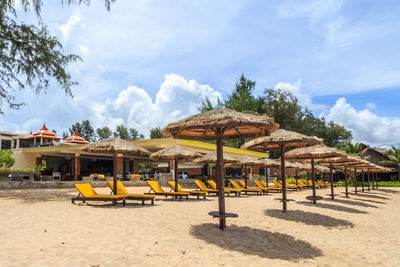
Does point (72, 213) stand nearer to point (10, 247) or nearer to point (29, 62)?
point (10, 247)

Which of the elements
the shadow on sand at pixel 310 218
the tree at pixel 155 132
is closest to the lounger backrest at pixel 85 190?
the shadow on sand at pixel 310 218

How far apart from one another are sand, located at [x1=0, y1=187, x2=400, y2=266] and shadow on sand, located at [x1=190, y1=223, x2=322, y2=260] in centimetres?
2

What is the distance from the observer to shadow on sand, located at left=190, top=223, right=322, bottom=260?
18.7 ft

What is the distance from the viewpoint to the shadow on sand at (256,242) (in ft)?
18.7

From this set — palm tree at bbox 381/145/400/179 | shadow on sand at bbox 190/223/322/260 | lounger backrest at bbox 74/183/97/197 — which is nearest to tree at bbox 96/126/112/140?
palm tree at bbox 381/145/400/179

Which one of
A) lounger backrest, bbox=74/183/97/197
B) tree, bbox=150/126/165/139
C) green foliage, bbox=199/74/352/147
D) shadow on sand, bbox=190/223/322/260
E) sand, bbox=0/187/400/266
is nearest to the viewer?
sand, bbox=0/187/400/266

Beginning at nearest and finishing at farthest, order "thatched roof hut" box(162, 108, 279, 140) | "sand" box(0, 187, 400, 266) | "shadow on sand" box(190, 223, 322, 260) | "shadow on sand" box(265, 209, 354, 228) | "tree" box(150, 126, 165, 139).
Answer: "sand" box(0, 187, 400, 266)
"shadow on sand" box(190, 223, 322, 260)
"thatched roof hut" box(162, 108, 279, 140)
"shadow on sand" box(265, 209, 354, 228)
"tree" box(150, 126, 165, 139)

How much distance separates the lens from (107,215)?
25.7 feet

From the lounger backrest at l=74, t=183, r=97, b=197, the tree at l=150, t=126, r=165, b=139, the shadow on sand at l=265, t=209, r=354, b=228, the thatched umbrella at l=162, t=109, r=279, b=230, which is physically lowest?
the shadow on sand at l=265, t=209, r=354, b=228

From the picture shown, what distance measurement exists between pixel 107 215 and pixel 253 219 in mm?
3891

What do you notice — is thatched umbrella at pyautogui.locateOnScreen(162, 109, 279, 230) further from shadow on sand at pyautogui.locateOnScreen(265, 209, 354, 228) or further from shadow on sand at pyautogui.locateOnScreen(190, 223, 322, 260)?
shadow on sand at pyautogui.locateOnScreen(265, 209, 354, 228)

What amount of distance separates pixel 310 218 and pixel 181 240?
218 inches

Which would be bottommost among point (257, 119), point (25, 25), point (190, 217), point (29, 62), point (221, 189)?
Result: point (190, 217)

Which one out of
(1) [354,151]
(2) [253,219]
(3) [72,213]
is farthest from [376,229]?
(1) [354,151]
